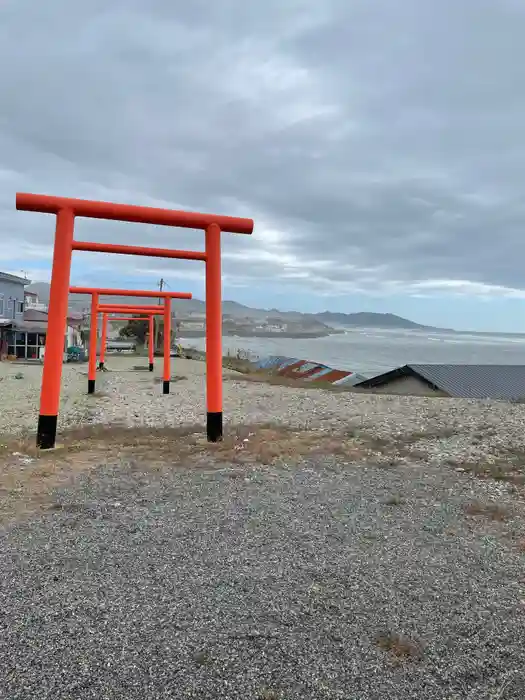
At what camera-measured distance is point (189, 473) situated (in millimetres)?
5590

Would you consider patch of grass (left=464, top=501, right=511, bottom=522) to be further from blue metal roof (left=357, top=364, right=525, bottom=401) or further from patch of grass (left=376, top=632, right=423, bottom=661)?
blue metal roof (left=357, top=364, right=525, bottom=401)

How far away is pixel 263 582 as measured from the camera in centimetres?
304

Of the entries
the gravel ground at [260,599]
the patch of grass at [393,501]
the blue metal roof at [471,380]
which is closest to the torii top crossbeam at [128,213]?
the gravel ground at [260,599]

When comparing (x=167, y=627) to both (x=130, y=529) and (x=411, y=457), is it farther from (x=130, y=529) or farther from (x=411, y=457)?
(x=411, y=457)

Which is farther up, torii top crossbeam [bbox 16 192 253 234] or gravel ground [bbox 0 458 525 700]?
torii top crossbeam [bbox 16 192 253 234]

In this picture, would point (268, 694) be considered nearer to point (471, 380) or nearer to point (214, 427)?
point (214, 427)

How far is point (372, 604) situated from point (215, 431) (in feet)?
15.3

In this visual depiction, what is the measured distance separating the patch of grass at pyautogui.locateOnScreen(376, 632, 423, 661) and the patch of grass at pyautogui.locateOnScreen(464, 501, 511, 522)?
7.47 ft

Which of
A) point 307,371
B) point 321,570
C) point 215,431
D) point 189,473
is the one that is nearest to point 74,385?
point 215,431

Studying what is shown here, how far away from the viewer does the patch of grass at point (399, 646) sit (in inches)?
93.7

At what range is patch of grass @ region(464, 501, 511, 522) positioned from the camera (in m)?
4.46

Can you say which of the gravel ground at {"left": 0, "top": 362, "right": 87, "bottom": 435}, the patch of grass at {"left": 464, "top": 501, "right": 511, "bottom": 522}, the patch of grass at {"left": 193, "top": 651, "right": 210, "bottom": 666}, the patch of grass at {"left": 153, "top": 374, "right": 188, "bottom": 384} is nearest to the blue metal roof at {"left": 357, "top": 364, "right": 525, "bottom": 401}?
the patch of grass at {"left": 153, "top": 374, "right": 188, "bottom": 384}

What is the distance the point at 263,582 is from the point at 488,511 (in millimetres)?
2529

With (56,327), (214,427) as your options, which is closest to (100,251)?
(56,327)
